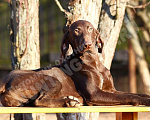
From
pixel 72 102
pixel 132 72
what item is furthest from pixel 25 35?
pixel 132 72

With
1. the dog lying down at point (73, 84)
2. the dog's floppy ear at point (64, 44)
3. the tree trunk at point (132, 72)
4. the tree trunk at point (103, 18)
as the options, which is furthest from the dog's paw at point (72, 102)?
the tree trunk at point (132, 72)

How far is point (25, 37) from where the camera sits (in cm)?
504

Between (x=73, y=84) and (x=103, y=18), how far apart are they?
1.75 metres

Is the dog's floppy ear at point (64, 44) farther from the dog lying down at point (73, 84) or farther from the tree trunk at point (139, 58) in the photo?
the tree trunk at point (139, 58)

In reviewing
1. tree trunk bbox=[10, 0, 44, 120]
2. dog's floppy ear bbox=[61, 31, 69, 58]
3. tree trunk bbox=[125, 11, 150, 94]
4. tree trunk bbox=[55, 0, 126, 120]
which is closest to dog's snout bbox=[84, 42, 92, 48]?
dog's floppy ear bbox=[61, 31, 69, 58]

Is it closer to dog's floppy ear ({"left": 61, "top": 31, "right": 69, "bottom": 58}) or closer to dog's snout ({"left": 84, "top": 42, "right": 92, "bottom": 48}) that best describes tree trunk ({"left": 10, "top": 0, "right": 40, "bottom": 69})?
dog's floppy ear ({"left": 61, "top": 31, "right": 69, "bottom": 58})

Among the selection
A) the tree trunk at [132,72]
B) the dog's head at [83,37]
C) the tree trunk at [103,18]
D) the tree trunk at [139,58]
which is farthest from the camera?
the tree trunk at [132,72]

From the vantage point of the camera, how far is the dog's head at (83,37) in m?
Answer: 3.51

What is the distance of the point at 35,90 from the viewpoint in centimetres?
349

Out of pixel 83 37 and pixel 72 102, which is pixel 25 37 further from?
pixel 72 102

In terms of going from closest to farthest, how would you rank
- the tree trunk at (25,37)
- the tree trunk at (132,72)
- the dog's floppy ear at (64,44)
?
the dog's floppy ear at (64,44) → the tree trunk at (25,37) → the tree trunk at (132,72)

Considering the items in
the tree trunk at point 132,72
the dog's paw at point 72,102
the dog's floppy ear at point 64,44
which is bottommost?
the tree trunk at point 132,72

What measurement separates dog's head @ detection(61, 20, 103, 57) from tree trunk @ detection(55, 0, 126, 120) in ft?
2.26

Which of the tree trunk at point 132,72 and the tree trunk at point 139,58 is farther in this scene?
the tree trunk at point 132,72
